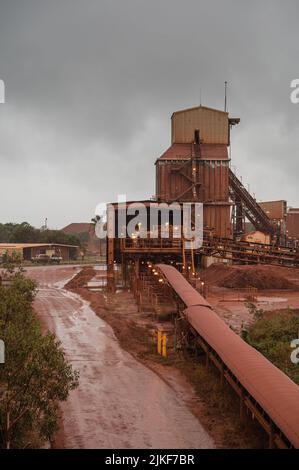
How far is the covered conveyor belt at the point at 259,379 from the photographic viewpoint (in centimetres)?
1168

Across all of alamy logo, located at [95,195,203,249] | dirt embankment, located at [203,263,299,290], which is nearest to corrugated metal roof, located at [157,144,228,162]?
alamy logo, located at [95,195,203,249]

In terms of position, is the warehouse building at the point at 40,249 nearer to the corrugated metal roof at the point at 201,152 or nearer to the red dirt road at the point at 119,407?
the corrugated metal roof at the point at 201,152

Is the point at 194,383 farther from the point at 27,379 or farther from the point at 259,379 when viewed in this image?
the point at 27,379

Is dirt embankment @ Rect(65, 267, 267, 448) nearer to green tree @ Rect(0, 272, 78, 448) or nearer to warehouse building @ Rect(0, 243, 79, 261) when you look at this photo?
green tree @ Rect(0, 272, 78, 448)

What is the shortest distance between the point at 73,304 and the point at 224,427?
2934 centimetres

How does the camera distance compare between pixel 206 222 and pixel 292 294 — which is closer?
pixel 292 294

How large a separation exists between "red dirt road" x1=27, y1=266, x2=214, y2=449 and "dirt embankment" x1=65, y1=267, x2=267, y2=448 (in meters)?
0.45

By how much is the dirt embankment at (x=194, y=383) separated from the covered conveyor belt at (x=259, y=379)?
1169 mm

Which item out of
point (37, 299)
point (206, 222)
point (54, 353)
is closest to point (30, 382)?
point (54, 353)

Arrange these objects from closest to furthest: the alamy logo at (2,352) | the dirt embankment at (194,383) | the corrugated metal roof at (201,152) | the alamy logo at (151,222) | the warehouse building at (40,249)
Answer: the alamy logo at (2,352)
the dirt embankment at (194,383)
the alamy logo at (151,222)
the corrugated metal roof at (201,152)
the warehouse building at (40,249)

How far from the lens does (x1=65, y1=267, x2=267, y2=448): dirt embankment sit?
49.0ft

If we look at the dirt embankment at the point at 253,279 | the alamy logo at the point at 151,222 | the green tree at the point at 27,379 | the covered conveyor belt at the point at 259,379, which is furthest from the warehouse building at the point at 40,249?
the green tree at the point at 27,379

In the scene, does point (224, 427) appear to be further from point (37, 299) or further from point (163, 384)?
point (37, 299)
